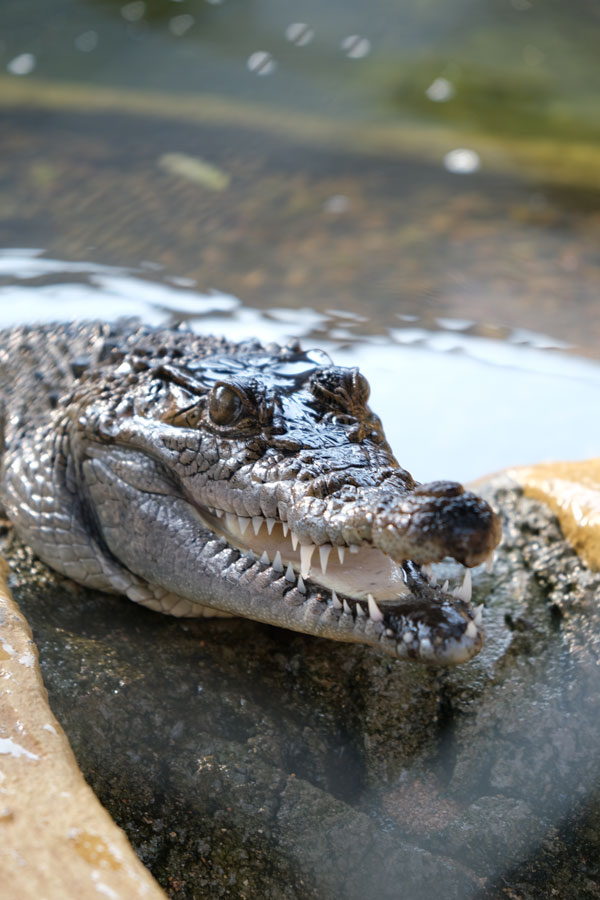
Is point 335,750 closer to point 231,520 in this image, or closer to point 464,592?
point 464,592

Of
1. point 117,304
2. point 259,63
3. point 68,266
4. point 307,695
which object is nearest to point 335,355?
point 117,304

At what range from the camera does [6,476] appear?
10.5ft

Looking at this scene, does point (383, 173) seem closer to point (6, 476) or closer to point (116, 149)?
point (116, 149)

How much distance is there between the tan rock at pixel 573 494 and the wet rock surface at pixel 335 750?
0.34 feet

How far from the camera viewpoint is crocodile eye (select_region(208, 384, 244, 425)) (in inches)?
102

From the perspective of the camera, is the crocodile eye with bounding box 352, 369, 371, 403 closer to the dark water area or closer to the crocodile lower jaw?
the crocodile lower jaw

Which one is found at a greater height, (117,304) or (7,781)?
(7,781)

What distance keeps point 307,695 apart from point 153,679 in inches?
17.3

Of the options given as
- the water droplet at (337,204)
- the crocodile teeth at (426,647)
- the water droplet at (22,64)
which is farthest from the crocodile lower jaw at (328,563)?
the water droplet at (22,64)

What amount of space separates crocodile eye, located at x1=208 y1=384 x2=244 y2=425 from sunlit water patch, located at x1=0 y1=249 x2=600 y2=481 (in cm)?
158

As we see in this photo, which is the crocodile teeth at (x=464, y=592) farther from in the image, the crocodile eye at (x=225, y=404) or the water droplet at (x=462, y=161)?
the water droplet at (x=462, y=161)

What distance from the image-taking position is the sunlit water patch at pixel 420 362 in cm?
437

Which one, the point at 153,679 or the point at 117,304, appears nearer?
the point at 153,679

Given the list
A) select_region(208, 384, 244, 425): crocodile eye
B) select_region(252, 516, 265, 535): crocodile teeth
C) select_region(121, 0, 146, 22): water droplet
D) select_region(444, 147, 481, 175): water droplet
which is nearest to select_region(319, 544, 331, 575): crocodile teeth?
select_region(252, 516, 265, 535): crocodile teeth
